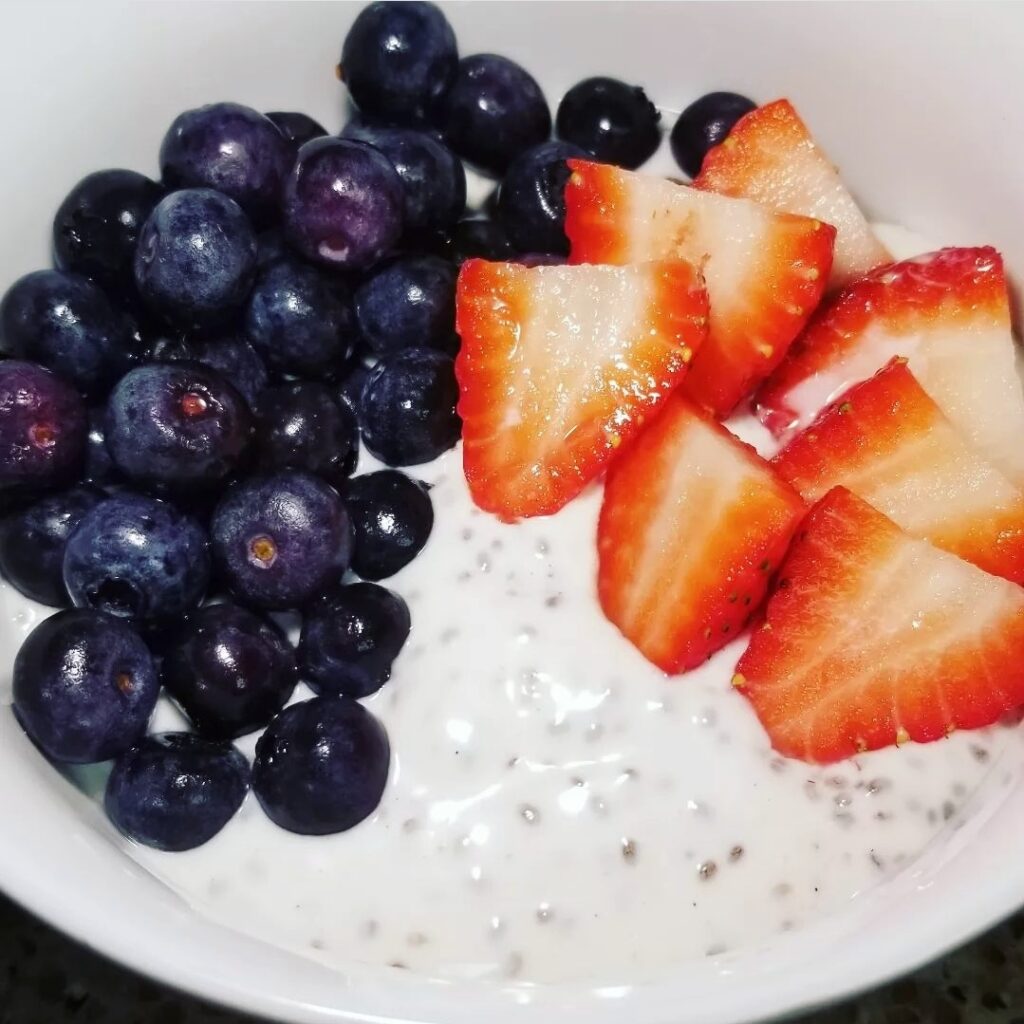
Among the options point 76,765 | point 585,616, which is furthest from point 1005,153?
point 76,765

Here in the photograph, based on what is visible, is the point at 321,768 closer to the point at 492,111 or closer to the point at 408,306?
the point at 408,306

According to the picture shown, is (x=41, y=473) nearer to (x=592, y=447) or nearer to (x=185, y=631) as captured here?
(x=185, y=631)

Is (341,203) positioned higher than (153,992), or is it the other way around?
(341,203)

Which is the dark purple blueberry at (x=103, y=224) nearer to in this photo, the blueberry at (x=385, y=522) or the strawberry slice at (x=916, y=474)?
the blueberry at (x=385, y=522)

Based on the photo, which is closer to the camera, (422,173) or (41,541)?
(41,541)

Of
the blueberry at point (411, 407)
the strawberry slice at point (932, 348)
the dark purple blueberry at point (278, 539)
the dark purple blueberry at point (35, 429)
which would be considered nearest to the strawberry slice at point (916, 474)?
the strawberry slice at point (932, 348)

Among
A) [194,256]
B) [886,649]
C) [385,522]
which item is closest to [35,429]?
[194,256]

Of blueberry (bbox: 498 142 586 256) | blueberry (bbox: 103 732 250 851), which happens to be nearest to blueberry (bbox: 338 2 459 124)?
blueberry (bbox: 498 142 586 256)
